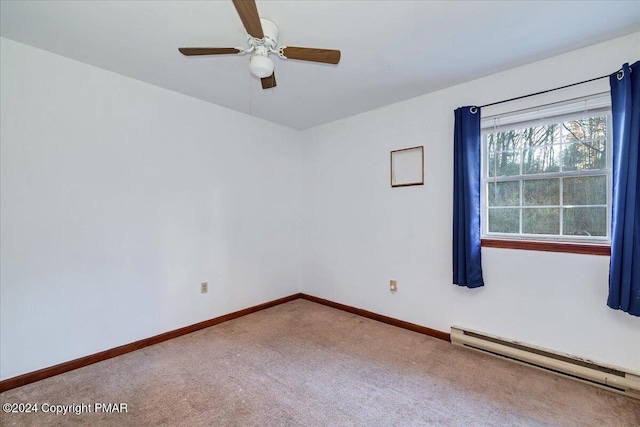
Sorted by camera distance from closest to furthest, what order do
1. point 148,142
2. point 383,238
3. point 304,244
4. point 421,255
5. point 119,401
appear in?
1. point 119,401
2. point 148,142
3. point 421,255
4. point 383,238
5. point 304,244

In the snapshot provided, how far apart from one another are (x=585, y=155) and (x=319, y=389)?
2.62 m

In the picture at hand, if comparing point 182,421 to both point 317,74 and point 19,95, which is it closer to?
point 19,95

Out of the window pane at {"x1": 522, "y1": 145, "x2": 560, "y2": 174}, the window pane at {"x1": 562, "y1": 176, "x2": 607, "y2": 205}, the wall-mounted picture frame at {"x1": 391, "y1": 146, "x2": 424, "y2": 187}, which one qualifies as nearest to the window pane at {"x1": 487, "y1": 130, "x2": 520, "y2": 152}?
the window pane at {"x1": 522, "y1": 145, "x2": 560, "y2": 174}

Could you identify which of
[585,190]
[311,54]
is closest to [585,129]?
[585,190]

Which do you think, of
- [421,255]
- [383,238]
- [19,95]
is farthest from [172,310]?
[421,255]

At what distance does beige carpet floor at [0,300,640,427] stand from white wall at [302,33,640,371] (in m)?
0.35

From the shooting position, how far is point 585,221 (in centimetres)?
212

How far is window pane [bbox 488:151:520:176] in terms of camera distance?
7.94 ft

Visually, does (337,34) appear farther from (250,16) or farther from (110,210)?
(110,210)

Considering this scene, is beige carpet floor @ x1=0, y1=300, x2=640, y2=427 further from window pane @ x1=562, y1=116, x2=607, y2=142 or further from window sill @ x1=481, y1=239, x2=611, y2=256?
window pane @ x1=562, y1=116, x2=607, y2=142

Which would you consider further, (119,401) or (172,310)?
(172,310)

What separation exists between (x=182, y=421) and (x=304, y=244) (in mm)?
2588

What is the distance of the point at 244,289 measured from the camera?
3.39m

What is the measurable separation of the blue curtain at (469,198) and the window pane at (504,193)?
0.21 meters
